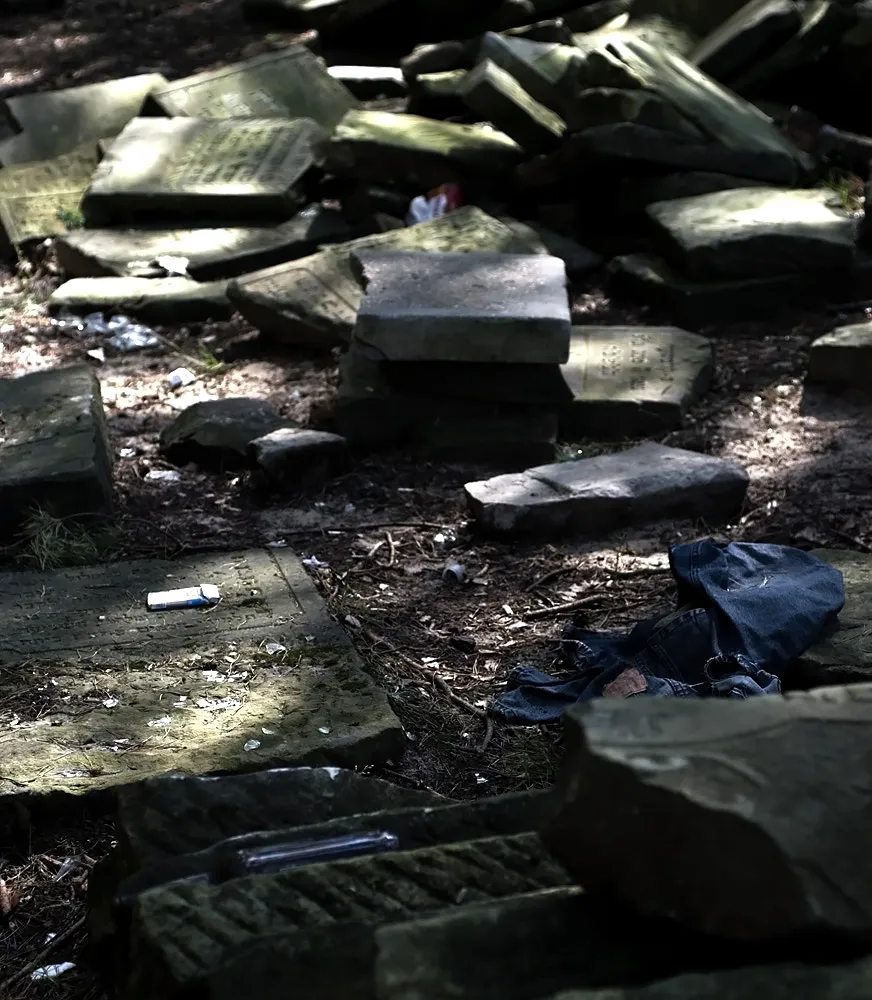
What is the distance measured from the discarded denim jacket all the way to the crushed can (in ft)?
2.94

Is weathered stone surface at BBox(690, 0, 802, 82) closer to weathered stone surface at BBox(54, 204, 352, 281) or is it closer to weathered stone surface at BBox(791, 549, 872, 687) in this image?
weathered stone surface at BBox(54, 204, 352, 281)

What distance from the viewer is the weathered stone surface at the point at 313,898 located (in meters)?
2.01

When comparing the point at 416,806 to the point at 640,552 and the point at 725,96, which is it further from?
the point at 725,96

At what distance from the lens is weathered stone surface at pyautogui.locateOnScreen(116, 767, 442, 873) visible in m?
2.42

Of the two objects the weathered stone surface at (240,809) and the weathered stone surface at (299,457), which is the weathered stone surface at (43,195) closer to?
the weathered stone surface at (299,457)

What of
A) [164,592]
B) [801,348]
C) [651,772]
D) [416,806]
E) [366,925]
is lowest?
[801,348]

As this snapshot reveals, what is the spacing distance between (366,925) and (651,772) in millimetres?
545

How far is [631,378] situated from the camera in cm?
555

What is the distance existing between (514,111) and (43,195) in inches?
110

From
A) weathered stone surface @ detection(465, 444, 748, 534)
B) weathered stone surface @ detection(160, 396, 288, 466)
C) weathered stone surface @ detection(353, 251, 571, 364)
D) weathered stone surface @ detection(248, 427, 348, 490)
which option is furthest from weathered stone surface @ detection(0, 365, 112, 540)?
weathered stone surface @ detection(465, 444, 748, 534)

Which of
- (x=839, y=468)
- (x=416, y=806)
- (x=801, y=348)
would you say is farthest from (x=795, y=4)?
(x=416, y=806)

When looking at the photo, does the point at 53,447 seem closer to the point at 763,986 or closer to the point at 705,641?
the point at 705,641

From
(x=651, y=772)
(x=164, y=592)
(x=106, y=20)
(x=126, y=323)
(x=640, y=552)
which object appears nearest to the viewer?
(x=651, y=772)

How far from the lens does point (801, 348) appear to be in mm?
6090
